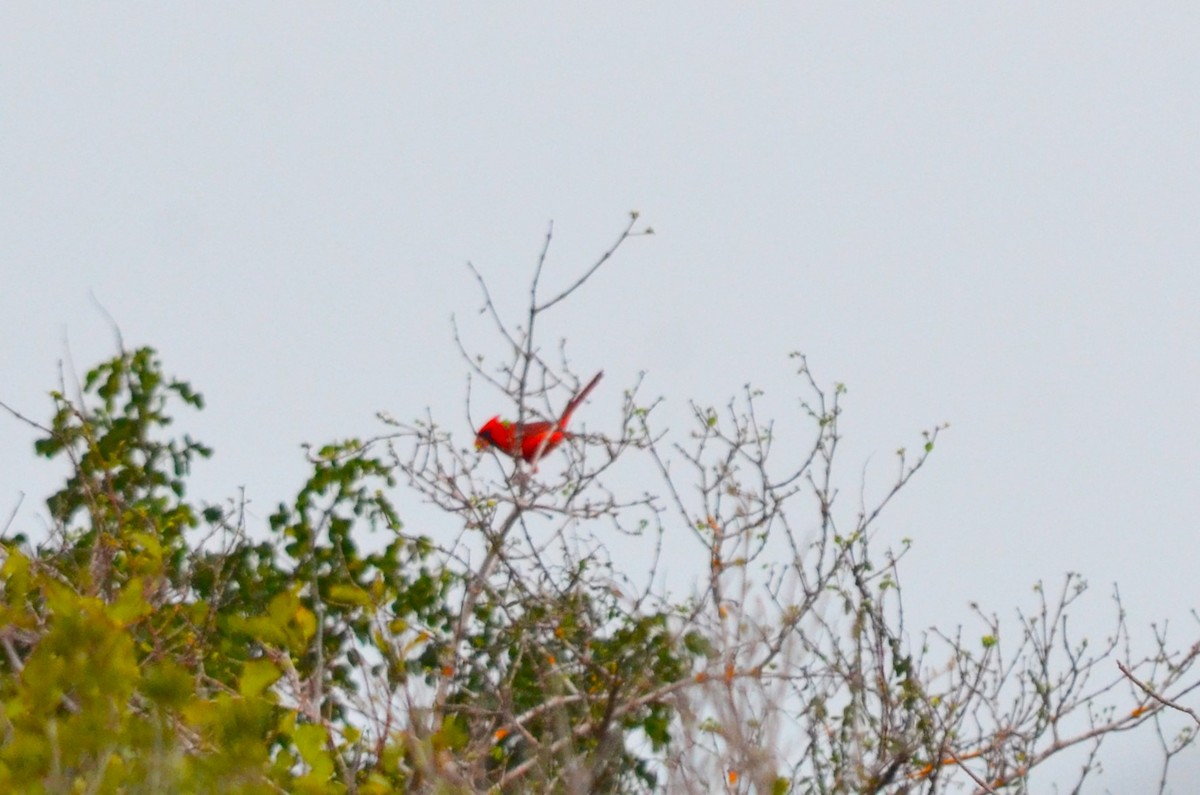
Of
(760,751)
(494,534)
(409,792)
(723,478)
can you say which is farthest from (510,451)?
(760,751)

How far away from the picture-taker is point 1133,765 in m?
10.1

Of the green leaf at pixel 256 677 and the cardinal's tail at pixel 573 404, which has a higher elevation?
the cardinal's tail at pixel 573 404

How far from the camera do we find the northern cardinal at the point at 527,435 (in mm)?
5625

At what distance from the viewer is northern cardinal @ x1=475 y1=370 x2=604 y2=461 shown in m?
5.62

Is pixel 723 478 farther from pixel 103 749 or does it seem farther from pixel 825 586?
pixel 103 749

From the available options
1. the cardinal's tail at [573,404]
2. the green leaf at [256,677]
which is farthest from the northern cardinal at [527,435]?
the green leaf at [256,677]

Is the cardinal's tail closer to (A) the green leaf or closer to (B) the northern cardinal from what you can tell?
(B) the northern cardinal

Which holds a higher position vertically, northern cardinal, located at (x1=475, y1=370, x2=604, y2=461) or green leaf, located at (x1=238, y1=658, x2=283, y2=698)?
northern cardinal, located at (x1=475, y1=370, x2=604, y2=461)

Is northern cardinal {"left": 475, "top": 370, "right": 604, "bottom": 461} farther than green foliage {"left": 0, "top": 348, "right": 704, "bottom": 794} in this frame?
Yes

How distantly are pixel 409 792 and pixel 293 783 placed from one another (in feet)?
4.50

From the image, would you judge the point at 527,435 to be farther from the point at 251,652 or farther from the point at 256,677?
the point at 256,677

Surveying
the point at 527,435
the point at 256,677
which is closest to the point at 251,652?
the point at 527,435

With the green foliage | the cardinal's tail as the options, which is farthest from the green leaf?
the cardinal's tail

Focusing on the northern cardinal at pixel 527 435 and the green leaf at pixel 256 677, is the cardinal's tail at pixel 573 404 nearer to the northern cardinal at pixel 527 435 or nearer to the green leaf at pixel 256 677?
the northern cardinal at pixel 527 435
